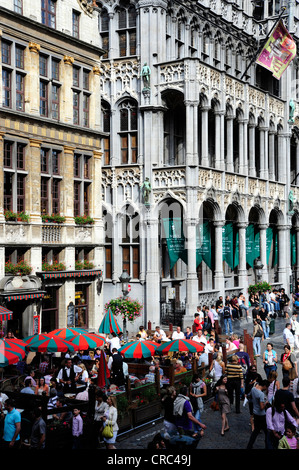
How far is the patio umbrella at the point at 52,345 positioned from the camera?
19531 mm

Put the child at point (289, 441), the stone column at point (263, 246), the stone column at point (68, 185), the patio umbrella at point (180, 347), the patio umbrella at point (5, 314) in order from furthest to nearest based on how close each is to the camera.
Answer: the stone column at point (263, 246) → the stone column at point (68, 185) → the patio umbrella at point (5, 314) → the patio umbrella at point (180, 347) → the child at point (289, 441)

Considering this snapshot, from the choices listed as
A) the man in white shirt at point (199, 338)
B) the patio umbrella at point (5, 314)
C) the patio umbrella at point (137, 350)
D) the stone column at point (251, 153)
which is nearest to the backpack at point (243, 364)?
the patio umbrella at point (137, 350)

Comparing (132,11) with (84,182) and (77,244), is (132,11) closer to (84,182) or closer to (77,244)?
(84,182)

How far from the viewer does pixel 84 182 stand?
29.8 m

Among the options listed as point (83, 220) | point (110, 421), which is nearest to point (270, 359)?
point (110, 421)

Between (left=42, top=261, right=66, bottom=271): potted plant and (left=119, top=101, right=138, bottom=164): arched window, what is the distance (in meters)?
10.3

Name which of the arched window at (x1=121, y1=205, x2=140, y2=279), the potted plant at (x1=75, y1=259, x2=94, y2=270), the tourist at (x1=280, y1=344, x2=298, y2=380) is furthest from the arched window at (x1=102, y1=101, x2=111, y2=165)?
the tourist at (x1=280, y1=344, x2=298, y2=380)

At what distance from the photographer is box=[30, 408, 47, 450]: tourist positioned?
44.8ft

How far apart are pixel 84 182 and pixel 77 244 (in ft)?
9.58

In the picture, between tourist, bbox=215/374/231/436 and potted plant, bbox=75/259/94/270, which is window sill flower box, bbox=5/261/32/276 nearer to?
potted plant, bbox=75/259/94/270

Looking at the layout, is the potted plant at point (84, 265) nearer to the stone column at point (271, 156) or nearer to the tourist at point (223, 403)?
the tourist at point (223, 403)

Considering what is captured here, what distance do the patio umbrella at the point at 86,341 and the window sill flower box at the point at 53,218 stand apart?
7.80 metres

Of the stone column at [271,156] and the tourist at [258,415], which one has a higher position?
the stone column at [271,156]

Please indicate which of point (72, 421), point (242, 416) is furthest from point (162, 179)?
point (72, 421)
